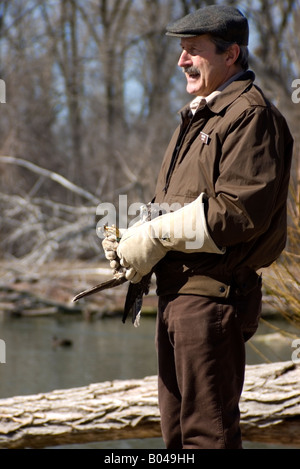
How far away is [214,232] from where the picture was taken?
7.56 feet

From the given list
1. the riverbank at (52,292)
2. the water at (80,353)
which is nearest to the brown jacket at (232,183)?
the water at (80,353)

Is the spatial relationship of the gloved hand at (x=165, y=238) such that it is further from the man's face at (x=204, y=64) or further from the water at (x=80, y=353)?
the water at (x=80, y=353)

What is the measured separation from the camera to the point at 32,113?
614 inches

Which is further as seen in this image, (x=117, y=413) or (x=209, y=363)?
(x=117, y=413)

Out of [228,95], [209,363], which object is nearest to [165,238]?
[209,363]

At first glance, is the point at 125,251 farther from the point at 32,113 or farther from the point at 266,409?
the point at 32,113

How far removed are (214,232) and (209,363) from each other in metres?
0.42

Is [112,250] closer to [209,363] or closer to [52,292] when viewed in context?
[209,363]

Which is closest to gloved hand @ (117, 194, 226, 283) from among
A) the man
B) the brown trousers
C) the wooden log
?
the man

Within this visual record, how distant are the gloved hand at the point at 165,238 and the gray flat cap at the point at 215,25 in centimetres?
55

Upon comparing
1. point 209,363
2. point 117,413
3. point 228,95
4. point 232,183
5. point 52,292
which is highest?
point 228,95

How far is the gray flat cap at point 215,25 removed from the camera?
2.46m
